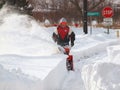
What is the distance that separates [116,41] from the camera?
2289 cm

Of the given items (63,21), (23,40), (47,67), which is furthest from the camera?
(23,40)

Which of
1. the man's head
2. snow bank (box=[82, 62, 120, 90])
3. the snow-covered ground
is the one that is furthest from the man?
snow bank (box=[82, 62, 120, 90])

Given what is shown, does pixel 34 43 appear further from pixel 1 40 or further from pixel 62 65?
pixel 62 65

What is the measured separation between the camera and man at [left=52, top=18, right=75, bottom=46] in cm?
1352

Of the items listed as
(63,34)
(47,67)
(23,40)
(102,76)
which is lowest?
(23,40)

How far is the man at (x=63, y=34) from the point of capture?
1352cm

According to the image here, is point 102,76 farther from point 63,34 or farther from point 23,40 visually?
Result: point 23,40

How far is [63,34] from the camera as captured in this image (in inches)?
536

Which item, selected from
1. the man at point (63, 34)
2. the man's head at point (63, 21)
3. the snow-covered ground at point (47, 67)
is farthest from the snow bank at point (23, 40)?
the man's head at point (63, 21)

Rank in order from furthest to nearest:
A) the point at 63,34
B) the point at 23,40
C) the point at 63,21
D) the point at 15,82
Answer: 1. the point at 23,40
2. the point at 63,34
3. the point at 63,21
4. the point at 15,82

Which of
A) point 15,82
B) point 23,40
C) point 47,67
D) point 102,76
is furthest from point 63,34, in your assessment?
point 23,40

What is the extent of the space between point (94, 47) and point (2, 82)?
1181 centimetres

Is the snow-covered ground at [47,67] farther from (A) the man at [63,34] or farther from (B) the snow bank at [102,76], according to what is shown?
(A) the man at [63,34]

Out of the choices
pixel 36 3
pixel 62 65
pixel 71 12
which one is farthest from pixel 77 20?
pixel 62 65
